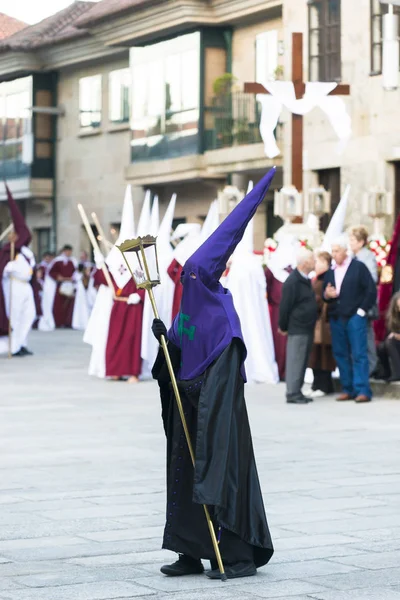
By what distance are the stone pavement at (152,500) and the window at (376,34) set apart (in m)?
10.9

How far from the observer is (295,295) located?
629 inches

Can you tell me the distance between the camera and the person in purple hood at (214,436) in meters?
6.93

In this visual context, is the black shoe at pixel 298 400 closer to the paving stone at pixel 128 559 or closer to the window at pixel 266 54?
the paving stone at pixel 128 559

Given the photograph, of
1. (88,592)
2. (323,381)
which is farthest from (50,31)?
(88,592)

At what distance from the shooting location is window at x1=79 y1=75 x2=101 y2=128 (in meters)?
40.5

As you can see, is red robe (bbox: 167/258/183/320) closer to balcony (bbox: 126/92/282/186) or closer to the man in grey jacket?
the man in grey jacket

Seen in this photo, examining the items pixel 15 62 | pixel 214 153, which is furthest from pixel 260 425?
pixel 15 62

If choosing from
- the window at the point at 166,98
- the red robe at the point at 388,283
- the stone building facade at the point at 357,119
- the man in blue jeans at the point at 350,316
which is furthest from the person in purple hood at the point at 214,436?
the window at the point at 166,98

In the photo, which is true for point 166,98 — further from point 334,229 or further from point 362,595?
point 362,595

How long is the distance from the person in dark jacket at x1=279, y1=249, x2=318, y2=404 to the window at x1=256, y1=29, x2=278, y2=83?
16.4 meters

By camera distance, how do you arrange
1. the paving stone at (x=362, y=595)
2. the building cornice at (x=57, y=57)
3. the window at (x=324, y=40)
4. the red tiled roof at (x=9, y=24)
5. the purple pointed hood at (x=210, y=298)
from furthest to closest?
1. the red tiled roof at (x=9, y=24)
2. the building cornice at (x=57, y=57)
3. the window at (x=324, y=40)
4. the purple pointed hood at (x=210, y=298)
5. the paving stone at (x=362, y=595)

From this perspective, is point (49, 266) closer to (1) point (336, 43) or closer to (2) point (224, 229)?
(1) point (336, 43)

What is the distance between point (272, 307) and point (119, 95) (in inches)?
839

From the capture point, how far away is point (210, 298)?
7.08 m
